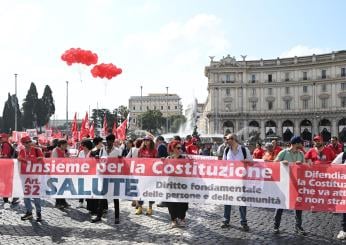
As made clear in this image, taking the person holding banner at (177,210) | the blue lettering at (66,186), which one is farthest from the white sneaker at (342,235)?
the blue lettering at (66,186)

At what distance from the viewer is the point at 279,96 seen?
11300 centimetres

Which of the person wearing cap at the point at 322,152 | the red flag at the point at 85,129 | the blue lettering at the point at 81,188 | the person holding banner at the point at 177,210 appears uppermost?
the red flag at the point at 85,129

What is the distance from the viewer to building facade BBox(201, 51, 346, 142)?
345 ft

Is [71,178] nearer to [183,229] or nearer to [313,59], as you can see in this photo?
[183,229]

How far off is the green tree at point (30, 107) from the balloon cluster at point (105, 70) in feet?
295

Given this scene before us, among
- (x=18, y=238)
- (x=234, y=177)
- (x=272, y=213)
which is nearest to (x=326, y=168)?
(x=234, y=177)

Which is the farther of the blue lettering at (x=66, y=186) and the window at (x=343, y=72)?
the window at (x=343, y=72)

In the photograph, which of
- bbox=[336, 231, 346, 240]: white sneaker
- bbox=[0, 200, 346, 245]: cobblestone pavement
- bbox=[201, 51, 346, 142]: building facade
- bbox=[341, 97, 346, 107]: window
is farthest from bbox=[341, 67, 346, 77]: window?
bbox=[336, 231, 346, 240]: white sneaker

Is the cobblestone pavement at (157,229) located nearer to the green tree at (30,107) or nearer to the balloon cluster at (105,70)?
the balloon cluster at (105,70)

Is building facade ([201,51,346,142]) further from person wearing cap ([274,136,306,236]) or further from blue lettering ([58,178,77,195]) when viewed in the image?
blue lettering ([58,178,77,195])

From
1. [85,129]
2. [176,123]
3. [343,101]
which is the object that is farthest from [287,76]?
[85,129]

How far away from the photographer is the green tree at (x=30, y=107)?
109806mm

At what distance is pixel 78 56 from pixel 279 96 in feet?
315

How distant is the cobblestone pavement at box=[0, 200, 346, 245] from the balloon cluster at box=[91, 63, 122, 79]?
14.4m
